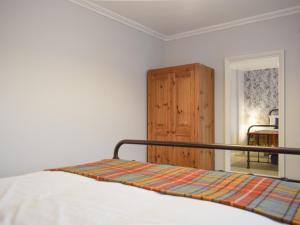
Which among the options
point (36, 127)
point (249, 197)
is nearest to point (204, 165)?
point (36, 127)

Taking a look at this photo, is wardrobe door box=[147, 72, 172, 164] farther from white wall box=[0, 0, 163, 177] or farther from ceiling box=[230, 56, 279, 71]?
ceiling box=[230, 56, 279, 71]

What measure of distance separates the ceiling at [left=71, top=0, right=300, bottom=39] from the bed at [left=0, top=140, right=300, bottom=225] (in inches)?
94.1

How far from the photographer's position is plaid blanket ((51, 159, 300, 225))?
3.26 feet

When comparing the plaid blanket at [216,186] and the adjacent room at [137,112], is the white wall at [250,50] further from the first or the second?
the plaid blanket at [216,186]

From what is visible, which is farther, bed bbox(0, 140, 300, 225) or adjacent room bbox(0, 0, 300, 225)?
adjacent room bbox(0, 0, 300, 225)

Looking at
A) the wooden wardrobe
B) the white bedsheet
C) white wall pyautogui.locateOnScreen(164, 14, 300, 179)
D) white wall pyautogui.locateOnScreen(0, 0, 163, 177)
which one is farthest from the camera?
the wooden wardrobe

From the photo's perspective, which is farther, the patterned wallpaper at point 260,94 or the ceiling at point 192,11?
the patterned wallpaper at point 260,94

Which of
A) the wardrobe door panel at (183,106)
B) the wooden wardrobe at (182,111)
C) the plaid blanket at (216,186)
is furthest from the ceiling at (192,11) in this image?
the plaid blanket at (216,186)

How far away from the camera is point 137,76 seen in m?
3.95

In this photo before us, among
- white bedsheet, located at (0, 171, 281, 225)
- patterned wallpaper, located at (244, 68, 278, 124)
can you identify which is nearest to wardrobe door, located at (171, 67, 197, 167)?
white bedsheet, located at (0, 171, 281, 225)

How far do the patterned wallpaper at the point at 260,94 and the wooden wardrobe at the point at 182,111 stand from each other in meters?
3.68

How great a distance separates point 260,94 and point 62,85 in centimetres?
580

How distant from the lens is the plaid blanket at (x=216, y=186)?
995 millimetres

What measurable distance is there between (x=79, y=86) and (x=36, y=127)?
2.40ft
